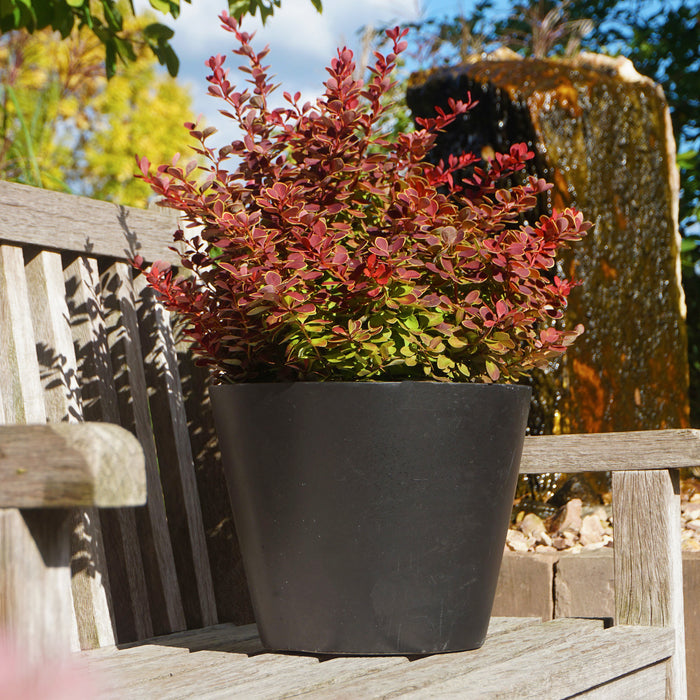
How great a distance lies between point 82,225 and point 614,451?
1.19 metres

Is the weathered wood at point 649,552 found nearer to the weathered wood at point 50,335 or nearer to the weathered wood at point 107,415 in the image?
the weathered wood at point 107,415

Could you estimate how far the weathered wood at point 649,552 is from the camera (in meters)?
1.79

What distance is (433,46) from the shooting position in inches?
220

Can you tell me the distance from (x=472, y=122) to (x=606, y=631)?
8.48 ft

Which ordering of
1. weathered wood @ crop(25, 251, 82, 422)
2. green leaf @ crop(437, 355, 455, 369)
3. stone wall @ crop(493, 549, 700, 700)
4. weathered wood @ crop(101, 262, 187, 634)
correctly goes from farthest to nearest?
stone wall @ crop(493, 549, 700, 700) < weathered wood @ crop(101, 262, 187, 634) < weathered wood @ crop(25, 251, 82, 422) < green leaf @ crop(437, 355, 455, 369)

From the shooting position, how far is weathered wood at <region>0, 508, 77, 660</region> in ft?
2.50

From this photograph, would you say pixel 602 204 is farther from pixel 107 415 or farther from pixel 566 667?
pixel 566 667

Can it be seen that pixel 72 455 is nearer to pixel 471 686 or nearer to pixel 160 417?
pixel 471 686

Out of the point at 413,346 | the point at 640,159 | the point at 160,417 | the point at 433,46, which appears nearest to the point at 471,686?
the point at 413,346

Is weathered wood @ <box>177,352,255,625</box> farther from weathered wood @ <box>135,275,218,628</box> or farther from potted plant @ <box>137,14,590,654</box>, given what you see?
potted plant @ <box>137,14,590,654</box>

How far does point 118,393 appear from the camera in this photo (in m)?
1.92

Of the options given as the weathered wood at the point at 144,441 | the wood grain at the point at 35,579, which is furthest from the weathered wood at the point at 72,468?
the weathered wood at the point at 144,441

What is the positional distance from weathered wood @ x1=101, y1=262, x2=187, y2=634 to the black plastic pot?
449 millimetres

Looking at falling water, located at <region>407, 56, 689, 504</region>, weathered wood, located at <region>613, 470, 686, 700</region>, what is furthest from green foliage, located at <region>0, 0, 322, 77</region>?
weathered wood, located at <region>613, 470, 686, 700</region>
